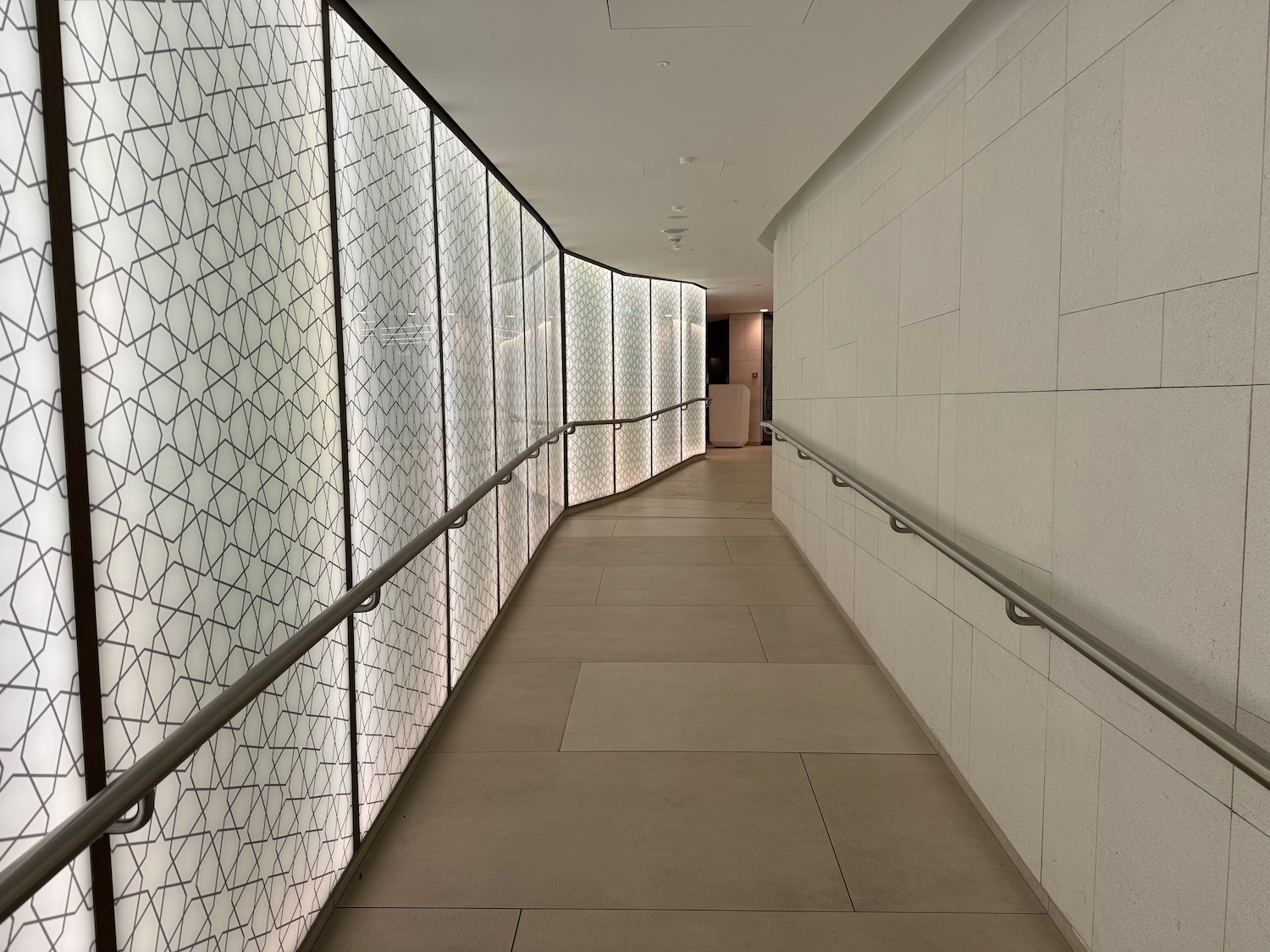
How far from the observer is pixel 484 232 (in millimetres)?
4477

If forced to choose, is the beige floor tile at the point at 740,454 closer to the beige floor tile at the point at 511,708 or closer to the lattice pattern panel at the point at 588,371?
the lattice pattern panel at the point at 588,371

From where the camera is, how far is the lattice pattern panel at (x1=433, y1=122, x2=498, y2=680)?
3652 millimetres

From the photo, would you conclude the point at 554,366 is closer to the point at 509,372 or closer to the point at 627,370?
the point at 509,372

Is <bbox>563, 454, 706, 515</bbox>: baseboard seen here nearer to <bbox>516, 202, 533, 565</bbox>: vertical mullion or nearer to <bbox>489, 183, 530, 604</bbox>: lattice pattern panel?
<bbox>516, 202, 533, 565</bbox>: vertical mullion

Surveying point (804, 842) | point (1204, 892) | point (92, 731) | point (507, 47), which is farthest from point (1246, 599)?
point (507, 47)

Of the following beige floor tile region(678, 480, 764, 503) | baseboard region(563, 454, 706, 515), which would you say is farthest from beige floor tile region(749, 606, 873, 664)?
beige floor tile region(678, 480, 764, 503)

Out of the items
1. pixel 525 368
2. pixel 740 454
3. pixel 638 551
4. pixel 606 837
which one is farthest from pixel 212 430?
pixel 740 454

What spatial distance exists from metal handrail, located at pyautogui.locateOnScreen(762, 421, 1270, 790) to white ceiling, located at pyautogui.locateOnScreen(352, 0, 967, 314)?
1729 mm

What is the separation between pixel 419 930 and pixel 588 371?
269 inches

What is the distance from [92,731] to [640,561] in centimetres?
→ 500

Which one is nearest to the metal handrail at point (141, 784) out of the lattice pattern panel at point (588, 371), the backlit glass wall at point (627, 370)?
the lattice pattern panel at point (588, 371)

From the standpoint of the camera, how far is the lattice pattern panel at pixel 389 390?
8.13 feet

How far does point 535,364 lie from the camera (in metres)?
6.36

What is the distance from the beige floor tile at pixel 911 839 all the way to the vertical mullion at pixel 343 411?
1.38 m
